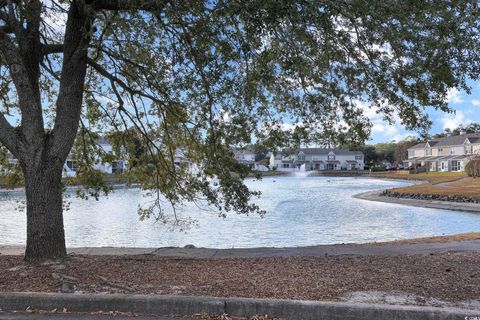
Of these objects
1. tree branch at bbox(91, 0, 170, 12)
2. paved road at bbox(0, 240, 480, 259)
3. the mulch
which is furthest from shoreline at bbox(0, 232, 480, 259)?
tree branch at bbox(91, 0, 170, 12)

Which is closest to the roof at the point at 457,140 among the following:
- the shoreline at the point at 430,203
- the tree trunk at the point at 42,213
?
the shoreline at the point at 430,203

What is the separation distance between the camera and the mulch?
6.42m

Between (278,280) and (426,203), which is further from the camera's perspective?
(426,203)

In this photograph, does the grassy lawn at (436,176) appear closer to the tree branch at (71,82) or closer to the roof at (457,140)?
the roof at (457,140)

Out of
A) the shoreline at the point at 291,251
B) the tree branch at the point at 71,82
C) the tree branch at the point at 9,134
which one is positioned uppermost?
the tree branch at the point at 71,82

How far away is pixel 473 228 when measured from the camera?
2325 cm

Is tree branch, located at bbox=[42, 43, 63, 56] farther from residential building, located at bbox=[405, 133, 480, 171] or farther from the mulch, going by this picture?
residential building, located at bbox=[405, 133, 480, 171]

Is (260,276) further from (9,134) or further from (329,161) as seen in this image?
(329,161)

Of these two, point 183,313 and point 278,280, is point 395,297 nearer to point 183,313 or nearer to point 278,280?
point 278,280

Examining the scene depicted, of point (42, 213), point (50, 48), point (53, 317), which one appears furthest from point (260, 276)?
point (50, 48)

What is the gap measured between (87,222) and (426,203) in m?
26.4

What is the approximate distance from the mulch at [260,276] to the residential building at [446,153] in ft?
258

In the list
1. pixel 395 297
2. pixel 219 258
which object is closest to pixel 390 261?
pixel 395 297

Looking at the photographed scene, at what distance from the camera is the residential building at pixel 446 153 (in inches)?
3391
